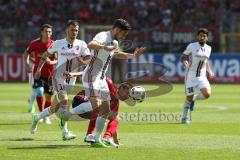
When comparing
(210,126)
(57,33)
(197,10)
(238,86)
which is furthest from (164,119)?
(197,10)

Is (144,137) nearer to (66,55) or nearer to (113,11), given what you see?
(66,55)

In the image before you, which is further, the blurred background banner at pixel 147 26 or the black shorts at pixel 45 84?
the blurred background banner at pixel 147 26

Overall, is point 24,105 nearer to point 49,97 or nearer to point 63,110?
point 49,97

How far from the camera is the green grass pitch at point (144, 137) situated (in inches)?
427

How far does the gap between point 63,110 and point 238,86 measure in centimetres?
1938

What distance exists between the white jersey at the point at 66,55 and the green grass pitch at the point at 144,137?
43.1 inches

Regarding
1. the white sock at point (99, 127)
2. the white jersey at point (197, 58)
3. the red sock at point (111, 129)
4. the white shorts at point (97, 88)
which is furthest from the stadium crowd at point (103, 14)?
the white sock at point (99, 127)

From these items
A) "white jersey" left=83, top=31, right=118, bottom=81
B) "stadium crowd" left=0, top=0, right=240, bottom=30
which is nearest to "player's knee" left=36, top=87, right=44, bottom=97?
"white jersey" left=83, top=31, right=118, bottom=81

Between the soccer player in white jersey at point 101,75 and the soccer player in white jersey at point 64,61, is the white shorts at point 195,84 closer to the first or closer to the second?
the soccer player in white jersey at point 64,61

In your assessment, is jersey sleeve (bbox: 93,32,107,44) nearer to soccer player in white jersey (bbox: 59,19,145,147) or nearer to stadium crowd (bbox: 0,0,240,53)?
soccer player in white jersey (bbox: 59,19,145,147)

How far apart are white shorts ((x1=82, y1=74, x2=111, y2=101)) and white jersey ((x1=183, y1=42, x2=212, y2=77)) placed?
5600 mm

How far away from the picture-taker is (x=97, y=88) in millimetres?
11961

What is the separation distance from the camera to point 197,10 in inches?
1475

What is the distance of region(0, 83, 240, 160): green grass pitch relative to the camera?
35.6 ft
